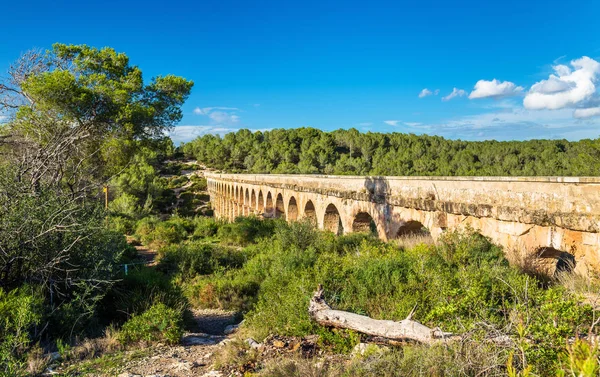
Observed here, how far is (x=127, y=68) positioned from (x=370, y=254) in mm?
9997

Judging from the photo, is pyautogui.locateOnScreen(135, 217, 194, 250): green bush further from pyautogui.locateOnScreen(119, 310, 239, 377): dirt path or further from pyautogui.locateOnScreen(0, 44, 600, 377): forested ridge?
pyautogui.locateOnScreen(119, 310, 239, 377): dirt path

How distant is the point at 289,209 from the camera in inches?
721

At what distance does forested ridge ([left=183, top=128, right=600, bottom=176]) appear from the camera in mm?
32250

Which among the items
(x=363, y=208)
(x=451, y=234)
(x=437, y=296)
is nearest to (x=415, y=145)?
(x=363, y=208)

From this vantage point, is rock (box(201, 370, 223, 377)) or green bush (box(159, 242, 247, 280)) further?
green bush (box(159, 242, 247, 280))

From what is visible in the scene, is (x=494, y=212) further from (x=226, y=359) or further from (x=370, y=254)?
(x=226, y=359)

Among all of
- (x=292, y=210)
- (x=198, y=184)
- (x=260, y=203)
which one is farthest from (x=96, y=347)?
(x=198, y=184)

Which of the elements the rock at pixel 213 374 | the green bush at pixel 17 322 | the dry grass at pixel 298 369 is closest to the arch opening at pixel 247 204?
the green bush at pixel 17 322

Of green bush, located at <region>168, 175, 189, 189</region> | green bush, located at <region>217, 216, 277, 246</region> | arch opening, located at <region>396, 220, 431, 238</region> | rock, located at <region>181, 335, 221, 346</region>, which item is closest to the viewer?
rock, located at <region>181, 335, 221, 346</region>

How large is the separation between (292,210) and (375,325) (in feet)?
47.1

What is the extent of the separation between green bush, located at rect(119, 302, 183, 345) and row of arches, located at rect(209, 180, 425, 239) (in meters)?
6.36

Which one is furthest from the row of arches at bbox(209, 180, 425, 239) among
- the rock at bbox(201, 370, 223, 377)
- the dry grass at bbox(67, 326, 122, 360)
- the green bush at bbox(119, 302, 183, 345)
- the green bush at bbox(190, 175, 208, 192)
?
the green bush at bbox(190, 175, 208, 192)

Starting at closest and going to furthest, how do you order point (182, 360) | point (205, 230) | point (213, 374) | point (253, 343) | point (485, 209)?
1. point (213, 374)
2. point (182, 360)
3. point (253, 343)
4. point (485, 209)
5. point (205, 230)

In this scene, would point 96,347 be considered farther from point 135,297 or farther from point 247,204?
point 247,204
